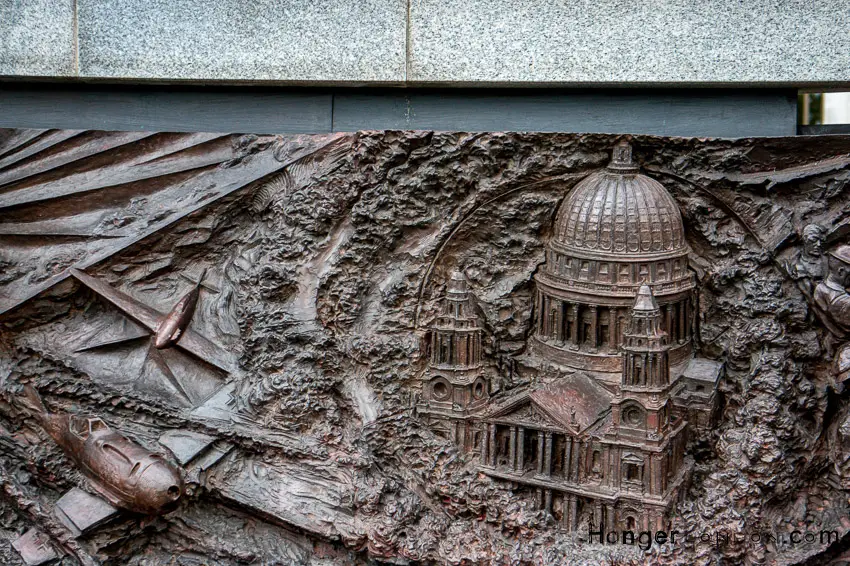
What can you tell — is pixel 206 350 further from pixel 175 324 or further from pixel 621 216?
pixel 621 216

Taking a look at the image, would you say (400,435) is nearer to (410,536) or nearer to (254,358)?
(410,536)

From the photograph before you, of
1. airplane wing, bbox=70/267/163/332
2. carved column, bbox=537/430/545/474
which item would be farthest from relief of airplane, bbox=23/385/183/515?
carved column, bbox=537/430/545/474

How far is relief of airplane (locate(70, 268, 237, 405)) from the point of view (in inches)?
501

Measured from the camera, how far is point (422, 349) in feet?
41.6

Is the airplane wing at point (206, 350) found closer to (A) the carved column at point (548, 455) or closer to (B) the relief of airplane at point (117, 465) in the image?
(B) the relief of airplane at point (117, 465)

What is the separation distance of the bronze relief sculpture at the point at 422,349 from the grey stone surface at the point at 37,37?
3.30ft

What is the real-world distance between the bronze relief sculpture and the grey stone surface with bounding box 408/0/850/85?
2.95ft

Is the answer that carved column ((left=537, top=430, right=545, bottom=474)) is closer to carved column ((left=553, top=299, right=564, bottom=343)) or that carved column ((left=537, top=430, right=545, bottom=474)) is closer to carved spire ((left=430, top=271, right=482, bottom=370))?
carved spire ((left=430, top=271, right=482, bottom=370))

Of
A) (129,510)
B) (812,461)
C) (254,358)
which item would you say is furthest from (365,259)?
(812,461)

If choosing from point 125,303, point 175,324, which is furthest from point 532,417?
point 125,303

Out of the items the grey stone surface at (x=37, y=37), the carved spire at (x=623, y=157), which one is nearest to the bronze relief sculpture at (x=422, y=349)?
the carved spire at (x=623, y=157)

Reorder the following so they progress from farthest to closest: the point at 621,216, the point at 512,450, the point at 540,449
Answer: the point at 512,450, the point at 540,449, the point at 621,216

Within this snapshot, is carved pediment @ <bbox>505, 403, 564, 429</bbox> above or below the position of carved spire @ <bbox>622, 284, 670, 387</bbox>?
below

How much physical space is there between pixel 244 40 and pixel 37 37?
2.63 meters
